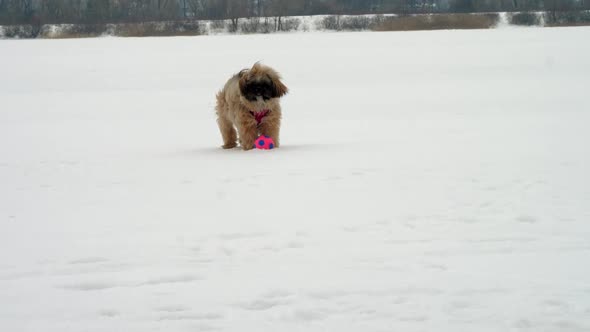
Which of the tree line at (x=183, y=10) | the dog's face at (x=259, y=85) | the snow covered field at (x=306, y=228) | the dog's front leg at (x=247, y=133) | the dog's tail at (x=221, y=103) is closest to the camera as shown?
the snow covered field at (x=306, y=228)

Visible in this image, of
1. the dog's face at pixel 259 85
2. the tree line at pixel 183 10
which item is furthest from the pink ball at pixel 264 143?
the tree line at pixel 183 10

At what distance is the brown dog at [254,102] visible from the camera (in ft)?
26.2

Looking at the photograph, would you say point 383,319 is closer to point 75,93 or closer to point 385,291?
point 385,291

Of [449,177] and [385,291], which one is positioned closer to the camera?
[385,291]

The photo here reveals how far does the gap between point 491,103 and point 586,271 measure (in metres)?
11.5

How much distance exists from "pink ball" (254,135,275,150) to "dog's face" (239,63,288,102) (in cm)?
48

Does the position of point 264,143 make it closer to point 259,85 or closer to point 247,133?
point 247,133

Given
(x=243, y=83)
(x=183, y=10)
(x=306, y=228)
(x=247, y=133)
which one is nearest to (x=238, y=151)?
(x=247, y=133)

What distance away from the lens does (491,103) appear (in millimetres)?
14602

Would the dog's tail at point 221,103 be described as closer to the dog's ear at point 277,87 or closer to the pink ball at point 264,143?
the pink ball at point 264,143

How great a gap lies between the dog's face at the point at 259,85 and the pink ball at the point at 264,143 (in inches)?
18.7

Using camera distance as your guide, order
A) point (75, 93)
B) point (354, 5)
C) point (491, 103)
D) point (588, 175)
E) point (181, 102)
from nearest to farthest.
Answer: point (588, 175) < point (491, 103) < point (181, 102) < point (75, 93) < point (354, 5)

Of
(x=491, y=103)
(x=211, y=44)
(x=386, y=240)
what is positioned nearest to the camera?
(x=386, y=240)

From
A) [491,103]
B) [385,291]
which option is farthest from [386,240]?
[491,103]
